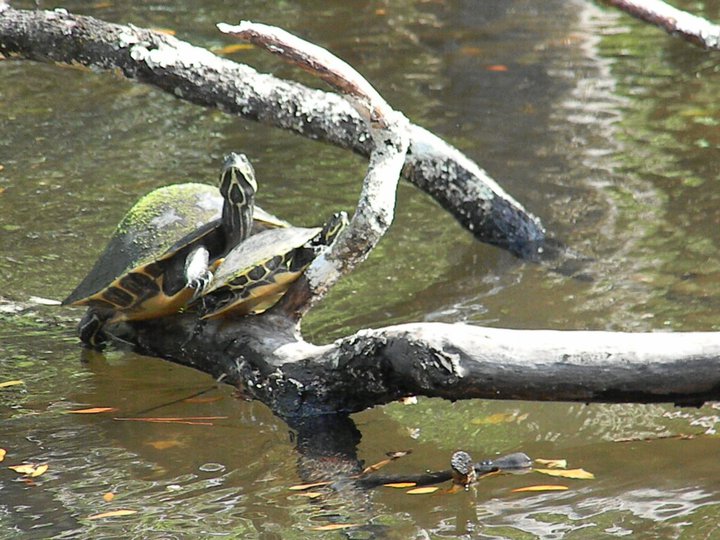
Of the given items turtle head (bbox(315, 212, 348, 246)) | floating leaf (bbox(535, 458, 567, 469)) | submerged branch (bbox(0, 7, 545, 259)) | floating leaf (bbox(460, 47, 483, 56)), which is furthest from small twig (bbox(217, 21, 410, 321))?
floating leaf (bbox(460, 47, 483, 56))

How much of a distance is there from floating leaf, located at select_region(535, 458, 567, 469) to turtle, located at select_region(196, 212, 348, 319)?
1071mm

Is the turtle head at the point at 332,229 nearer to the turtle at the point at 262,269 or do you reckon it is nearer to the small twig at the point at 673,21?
the turtle at the point at 262,269

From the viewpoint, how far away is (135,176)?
648 cm

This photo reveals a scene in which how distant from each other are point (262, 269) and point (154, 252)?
647mm

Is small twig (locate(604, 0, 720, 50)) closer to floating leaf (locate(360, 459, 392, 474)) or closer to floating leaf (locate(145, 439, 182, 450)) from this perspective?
floating leaf (locate(360, 459, 392, 474))

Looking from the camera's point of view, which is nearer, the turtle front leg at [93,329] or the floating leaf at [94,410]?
the floating leaf at [94,410]

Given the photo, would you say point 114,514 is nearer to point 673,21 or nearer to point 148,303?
point 148,303

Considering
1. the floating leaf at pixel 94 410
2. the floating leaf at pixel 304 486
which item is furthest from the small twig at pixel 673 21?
the floating leaf at pixel 94 410

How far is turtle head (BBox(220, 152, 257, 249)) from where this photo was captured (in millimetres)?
4375

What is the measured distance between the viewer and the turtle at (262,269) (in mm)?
3932

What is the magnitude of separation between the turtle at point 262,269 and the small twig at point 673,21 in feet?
4.58

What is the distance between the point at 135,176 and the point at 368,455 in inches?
132

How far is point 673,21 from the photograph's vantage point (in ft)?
14.3

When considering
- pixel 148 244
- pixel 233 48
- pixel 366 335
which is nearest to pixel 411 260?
A: pixel 148 244
